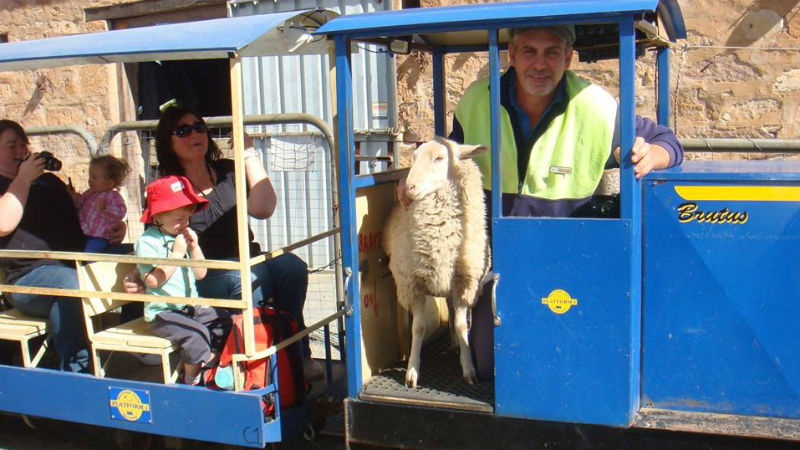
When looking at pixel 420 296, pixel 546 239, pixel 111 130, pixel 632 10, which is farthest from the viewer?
pixel 111 130

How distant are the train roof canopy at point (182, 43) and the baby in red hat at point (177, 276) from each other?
0.74m

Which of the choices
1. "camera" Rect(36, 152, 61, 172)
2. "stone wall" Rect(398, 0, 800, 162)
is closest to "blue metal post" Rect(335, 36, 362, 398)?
"camera" Rect(36, 152, 61, 172)

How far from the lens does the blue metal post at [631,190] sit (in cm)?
329

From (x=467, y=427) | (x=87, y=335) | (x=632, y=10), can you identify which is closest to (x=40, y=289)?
(x=87, y=335)

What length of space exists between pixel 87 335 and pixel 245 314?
1287 millimetres

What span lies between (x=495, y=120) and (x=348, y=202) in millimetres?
848

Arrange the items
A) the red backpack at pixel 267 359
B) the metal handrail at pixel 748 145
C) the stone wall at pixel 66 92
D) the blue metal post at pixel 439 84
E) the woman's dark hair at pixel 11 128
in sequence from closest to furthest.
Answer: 1. the red backpack at pixel 267 359
2. the blue metal post at pixel 439 84
3. the woman's dark hair at pixel 11 128
4. the metal handrail at pixel 748 145
5. the stone wall at pixel 66 92

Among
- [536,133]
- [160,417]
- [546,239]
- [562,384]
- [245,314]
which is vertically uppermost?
[536,133]

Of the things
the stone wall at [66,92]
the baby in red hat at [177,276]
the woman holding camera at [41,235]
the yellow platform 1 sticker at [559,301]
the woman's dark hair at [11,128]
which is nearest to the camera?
the yellow platform 1 sticker at [559,301]

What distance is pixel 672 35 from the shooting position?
435 cm

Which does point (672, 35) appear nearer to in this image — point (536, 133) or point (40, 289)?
point (536, 133)

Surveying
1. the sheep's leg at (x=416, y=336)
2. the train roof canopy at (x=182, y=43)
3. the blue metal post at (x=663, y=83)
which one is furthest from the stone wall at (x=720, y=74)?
the sheep's leg at (x=416, y=336)

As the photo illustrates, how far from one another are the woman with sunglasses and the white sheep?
0.88 m

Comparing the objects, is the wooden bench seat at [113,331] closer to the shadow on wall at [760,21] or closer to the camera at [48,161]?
the camera at [48,161]
